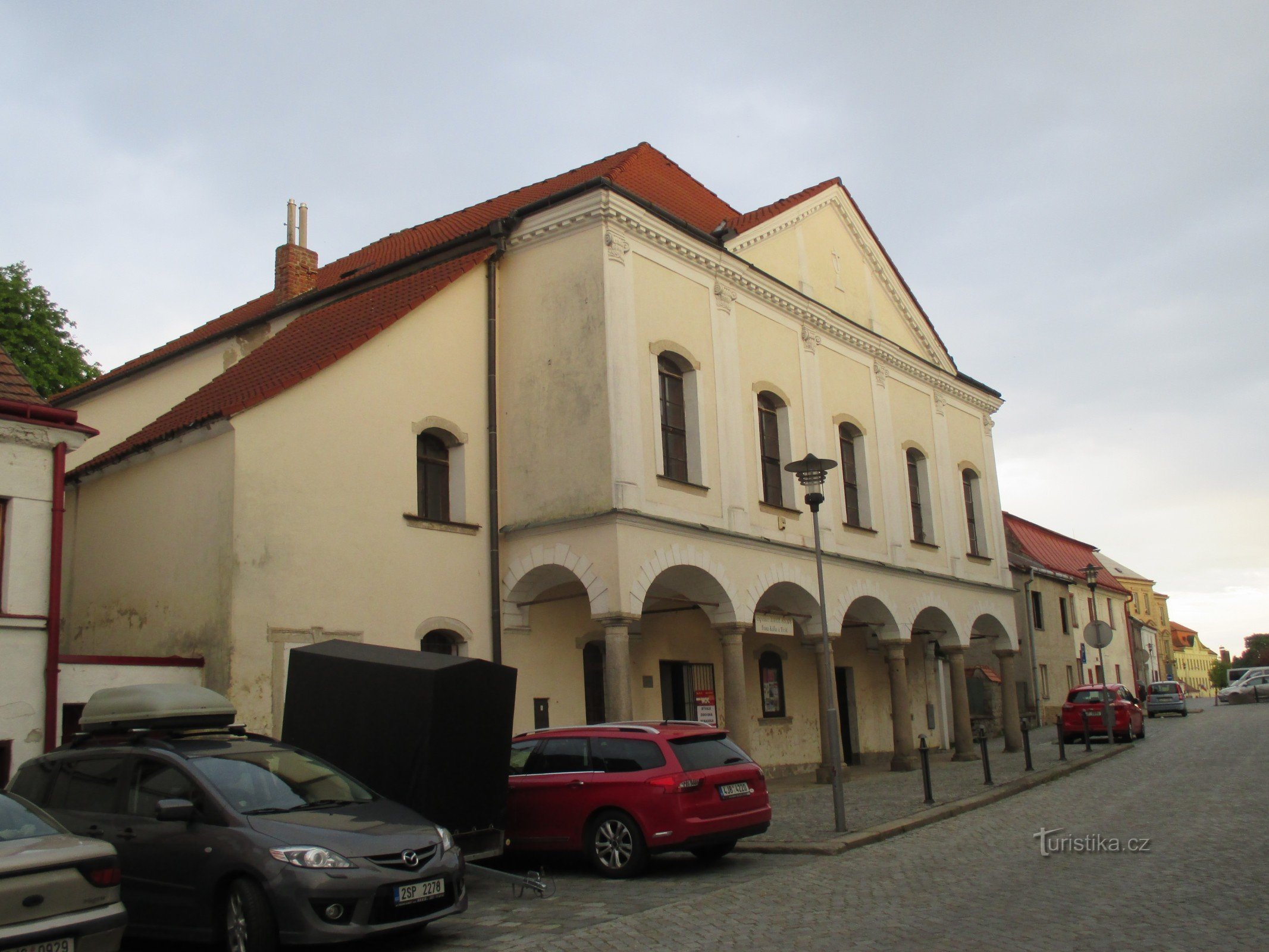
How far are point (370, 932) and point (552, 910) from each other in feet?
7.59

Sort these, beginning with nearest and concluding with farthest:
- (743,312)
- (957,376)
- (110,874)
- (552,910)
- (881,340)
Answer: (110,874)
(552,910)
(743,312)
(881,340)
(957,376)

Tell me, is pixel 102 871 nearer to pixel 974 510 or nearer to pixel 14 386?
pixel 14 386

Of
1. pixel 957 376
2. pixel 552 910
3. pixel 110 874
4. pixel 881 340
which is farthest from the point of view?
pixel 957 376

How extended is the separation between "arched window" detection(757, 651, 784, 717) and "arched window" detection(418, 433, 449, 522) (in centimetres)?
A: 963


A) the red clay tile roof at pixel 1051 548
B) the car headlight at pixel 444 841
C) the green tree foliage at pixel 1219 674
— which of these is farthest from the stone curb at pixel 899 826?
the green tree foliage at pixel 1219 674

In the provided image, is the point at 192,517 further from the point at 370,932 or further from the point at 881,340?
the point at 881,340

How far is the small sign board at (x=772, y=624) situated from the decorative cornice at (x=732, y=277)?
5731mm

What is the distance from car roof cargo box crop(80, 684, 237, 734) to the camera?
32.8ft

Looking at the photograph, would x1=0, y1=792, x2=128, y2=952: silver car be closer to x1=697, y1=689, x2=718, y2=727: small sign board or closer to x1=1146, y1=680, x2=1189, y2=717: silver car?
x1=697, y1=689, x2=718, y2=727: small sign board

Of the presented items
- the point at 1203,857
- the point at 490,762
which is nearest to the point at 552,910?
the point at 490,762

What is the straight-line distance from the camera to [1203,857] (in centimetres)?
1104

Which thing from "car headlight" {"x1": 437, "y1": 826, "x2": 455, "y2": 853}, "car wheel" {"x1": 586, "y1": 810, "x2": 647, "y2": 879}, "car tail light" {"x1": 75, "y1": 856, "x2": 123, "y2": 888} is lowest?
"car wheel" {"x1": 586, "y1": 810, "x2": 647, "y2": 879}

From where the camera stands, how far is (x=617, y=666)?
17141 mm

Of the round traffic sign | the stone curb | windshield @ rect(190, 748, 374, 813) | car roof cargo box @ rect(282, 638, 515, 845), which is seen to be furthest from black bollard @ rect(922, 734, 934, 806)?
windshield @ rect(190, 748, 374, 813)
